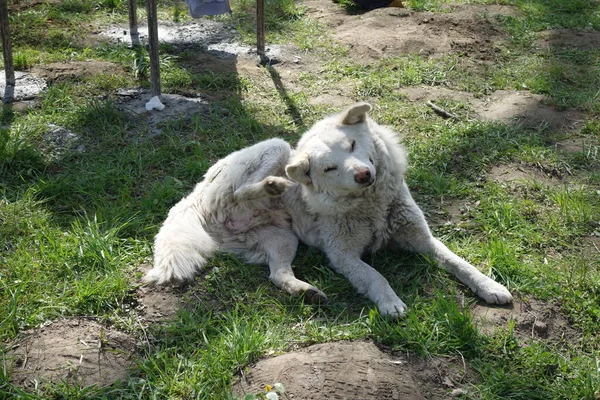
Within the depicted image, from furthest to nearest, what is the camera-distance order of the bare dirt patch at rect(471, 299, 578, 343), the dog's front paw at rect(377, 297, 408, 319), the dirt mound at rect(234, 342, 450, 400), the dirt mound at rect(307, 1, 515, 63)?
the dirt mound at rect(307, 1, 515, 63), the dog's front paw at rect(377, 297, 408, 319), the bare dirt patch at rect(471, 299, 578, 343), the dirt mound at rect(234, 342, 450, 400)

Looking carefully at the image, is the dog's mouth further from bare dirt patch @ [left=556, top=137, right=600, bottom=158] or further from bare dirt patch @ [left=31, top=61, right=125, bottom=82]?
bare dirt patch @ [left=31, top=61, right=125, bottom=82]

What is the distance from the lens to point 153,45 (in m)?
Answer: 6.39

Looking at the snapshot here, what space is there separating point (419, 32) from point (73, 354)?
6601 mm

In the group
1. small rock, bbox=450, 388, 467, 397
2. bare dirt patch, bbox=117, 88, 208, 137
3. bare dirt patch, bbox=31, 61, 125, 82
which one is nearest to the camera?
small rock, bbox=450, 388, 467, 397

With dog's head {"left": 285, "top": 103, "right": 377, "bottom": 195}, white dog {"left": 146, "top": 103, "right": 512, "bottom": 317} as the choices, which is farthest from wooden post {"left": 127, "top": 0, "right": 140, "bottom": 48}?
dog's head {"left": 285, "top": 103, "right": 377, "bottom": 195}

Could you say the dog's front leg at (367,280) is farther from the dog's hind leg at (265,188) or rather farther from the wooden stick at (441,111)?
the wooden stick at (441,111)

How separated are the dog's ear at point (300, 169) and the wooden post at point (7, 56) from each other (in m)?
3.92

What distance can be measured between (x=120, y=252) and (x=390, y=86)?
4.01 meters

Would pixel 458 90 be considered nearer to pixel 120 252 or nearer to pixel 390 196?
pixel 390 196

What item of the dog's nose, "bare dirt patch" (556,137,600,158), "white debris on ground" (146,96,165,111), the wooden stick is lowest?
"bare dirt patch" (556,137,600,158)

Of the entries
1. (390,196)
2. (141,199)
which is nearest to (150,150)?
(141,199)

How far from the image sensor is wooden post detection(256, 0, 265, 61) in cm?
771

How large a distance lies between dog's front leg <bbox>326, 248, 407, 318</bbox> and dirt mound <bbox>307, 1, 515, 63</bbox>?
4.16 metres

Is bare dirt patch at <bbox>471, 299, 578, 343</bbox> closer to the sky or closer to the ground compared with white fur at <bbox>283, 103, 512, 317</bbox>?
closer to the ground
